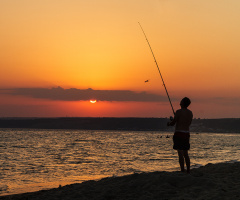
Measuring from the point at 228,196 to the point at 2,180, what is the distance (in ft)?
39.6

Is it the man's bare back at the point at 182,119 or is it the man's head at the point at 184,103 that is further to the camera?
the man's head at the point at 184,103

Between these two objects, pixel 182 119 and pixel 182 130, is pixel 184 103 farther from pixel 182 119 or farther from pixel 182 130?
pixel 182 130

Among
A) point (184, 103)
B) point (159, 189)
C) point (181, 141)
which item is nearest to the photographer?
point (159, 189)

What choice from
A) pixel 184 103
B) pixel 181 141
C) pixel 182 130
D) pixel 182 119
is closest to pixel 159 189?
pixel 181 141

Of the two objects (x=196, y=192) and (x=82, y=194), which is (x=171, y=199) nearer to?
(x=196, y=192)

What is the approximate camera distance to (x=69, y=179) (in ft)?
57.0

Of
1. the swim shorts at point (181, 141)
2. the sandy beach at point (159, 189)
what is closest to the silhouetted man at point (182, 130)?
the swim shorts at point (181, 141)

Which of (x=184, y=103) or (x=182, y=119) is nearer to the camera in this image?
(x=182, y=119)

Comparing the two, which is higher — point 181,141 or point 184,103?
point 184,103

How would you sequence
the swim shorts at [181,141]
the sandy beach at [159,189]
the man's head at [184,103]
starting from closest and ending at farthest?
the sandy beach at [159,189]
the swim shorts at [181,141]
the man's head at [184,103]

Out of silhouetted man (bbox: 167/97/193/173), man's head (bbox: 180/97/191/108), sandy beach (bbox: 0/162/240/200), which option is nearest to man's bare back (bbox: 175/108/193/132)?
silhouetted man (bbox: 167/97/193/173)

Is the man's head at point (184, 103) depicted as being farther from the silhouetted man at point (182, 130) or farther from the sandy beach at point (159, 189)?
the sandy beach at point (159, 189)

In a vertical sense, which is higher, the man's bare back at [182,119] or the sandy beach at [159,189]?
the man's bare back at [182,119]

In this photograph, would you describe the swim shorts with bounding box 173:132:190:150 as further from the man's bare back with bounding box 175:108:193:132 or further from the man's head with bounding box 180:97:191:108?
the man's head with bounding box 180:97:191:108
